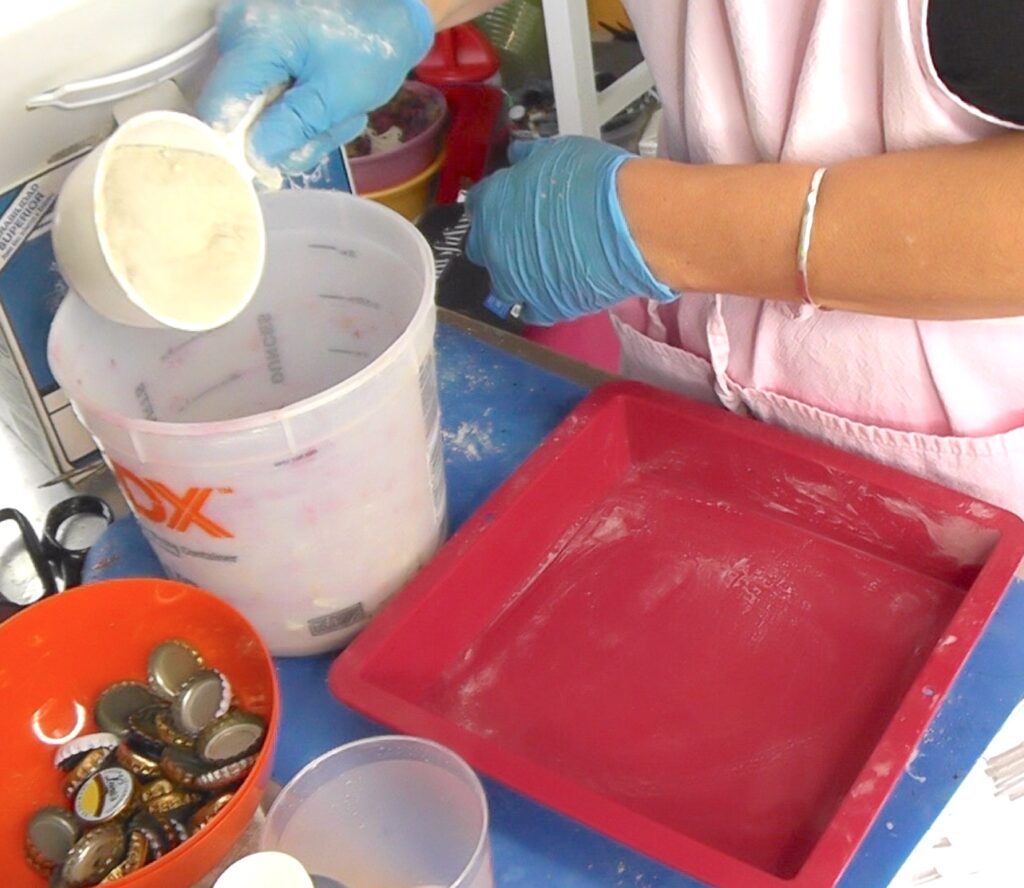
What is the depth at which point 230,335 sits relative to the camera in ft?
2.43

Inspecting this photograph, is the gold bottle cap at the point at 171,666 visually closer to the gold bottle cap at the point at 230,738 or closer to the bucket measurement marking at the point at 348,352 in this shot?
the gold bottle cap at the point at 230,738

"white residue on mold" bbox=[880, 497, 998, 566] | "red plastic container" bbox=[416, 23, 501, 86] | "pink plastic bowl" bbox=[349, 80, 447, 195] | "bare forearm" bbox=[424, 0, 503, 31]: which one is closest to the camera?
"white residue on mold" bbox=[880, 497, 998, 566]

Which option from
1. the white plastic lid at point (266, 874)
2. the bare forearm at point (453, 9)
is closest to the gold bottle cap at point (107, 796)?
the white plastic lid at point (266, 874)

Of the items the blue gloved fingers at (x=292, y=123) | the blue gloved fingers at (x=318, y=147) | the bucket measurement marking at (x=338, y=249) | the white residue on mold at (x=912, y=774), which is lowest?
the white residue on mold at (x=912, y=774)

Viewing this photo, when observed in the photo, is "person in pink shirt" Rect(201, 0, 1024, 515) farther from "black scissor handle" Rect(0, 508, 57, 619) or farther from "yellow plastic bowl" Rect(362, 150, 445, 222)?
"yellow plastic bowl" Rect(362, 150, 445, 222)

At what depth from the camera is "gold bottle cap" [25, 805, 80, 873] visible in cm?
57

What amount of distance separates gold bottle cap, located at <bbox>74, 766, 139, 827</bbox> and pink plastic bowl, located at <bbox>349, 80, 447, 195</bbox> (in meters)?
0.78

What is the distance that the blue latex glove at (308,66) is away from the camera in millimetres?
649

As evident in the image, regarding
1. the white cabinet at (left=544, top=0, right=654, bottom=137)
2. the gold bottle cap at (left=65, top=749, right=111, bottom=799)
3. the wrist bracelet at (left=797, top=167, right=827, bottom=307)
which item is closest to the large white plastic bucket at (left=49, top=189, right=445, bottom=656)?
the gold bottle cap at (left=65, top=749, right=111, bottom=799)

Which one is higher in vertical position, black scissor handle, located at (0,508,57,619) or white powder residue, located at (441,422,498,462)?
black scissor handle, located at (0,508,57,619)

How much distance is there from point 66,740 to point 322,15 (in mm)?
459

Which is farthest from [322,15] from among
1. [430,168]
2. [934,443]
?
[430,168]

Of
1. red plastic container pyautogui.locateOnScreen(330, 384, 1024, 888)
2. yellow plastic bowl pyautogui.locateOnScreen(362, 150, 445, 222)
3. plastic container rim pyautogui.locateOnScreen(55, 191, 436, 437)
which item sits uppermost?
plastic container rim pyautogui.locateOnScreen(55, 191, 436, 437)

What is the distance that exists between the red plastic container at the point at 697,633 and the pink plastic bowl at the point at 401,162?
56 cm
